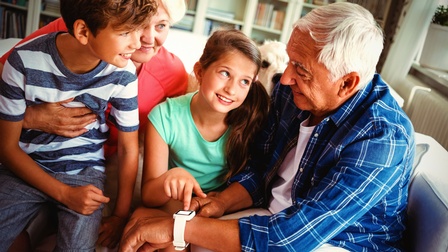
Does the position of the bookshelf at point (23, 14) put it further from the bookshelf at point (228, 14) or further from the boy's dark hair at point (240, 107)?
the boy's dark hair at point (240, 107)

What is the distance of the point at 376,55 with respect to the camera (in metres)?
1.17

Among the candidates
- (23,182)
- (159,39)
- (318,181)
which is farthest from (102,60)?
(318,181)

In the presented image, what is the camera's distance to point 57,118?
1.27m

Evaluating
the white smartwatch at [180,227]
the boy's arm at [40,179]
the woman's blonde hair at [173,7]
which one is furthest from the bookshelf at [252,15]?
the white smartwatch at [180,227]

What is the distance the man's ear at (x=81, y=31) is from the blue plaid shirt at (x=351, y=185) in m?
0.66

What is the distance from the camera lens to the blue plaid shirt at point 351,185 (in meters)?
1.05

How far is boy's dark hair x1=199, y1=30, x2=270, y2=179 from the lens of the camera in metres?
1.42

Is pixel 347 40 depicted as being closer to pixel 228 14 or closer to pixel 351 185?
pixel 351 185

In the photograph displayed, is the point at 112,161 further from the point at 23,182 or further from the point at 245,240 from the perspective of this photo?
the point at 245,240

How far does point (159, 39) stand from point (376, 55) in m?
0.78

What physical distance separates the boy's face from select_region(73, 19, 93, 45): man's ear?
0.05 feet

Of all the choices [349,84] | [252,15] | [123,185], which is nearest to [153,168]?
[123,185]

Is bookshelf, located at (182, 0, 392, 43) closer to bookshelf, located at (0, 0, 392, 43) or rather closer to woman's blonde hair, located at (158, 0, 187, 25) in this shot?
bookshelf, located at (0, 0, 392, 43)

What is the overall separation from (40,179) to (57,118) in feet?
0.64
